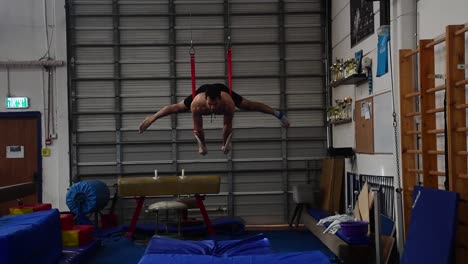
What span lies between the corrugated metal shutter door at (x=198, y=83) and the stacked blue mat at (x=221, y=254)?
3780 millimetres

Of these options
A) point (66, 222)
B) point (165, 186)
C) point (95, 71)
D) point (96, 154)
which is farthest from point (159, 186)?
point (95, 71)

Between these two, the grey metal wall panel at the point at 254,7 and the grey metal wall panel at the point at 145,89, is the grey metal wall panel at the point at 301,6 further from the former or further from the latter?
the grey metal wall panel at the point at 145,89

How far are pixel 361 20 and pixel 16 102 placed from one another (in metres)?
6.23


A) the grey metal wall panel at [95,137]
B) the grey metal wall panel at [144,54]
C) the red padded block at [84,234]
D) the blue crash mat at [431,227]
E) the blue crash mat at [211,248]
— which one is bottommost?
the red padded block at [84,234]

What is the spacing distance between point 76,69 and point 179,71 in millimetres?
1891

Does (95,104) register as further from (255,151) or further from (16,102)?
(255,151)

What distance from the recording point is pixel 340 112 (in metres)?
9.13

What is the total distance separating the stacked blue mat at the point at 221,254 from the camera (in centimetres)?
474

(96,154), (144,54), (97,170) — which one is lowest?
(97,170)

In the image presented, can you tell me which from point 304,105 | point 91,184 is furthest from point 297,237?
point 91,184

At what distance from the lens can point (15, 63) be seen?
10.0 m

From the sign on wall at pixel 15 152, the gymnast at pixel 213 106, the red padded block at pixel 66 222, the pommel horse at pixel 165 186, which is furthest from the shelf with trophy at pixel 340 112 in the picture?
the sign on wall at pixel 15 152

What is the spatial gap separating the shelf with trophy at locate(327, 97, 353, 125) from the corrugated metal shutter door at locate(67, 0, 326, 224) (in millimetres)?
624

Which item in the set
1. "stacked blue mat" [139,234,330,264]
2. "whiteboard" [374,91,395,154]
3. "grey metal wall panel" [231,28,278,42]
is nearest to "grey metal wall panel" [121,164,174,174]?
"grey metal wall panel" [231,28,278,42]
